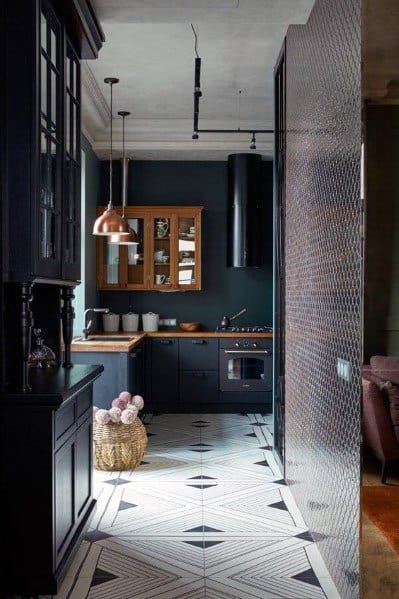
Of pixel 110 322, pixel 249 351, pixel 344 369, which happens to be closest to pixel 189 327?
pixel 249 351

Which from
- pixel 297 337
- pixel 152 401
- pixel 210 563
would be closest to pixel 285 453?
pixel 297 337

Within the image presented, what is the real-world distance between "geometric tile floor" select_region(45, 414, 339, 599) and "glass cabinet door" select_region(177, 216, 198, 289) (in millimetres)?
2595

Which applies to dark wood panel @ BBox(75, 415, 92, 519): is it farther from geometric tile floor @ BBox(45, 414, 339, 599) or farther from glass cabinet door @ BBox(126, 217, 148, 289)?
glass cabinet door @ BBox(126, 217, 148, 289)

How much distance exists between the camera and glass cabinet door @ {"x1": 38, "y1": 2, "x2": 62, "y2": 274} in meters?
3.17

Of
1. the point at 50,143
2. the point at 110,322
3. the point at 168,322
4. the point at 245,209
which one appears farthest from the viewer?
the point at 168,322

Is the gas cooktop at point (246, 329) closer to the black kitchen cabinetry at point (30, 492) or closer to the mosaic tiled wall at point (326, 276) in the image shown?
the mosaic tiled wall at point (326, 276)

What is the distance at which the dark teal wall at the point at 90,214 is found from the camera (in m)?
7.39

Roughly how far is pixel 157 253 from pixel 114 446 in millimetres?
3308

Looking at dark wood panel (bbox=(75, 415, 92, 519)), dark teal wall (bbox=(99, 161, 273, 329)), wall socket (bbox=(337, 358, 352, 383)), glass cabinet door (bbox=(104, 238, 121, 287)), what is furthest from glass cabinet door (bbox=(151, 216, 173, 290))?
wall socket (bbox=(337, 358, 352, 383))

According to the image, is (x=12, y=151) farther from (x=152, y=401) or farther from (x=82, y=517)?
(x=152, y=401)

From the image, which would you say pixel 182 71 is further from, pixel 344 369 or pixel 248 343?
pixel 344 369

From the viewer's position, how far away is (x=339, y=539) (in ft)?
10.0

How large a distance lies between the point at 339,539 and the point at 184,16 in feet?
9.79

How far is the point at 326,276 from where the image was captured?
136 inches
